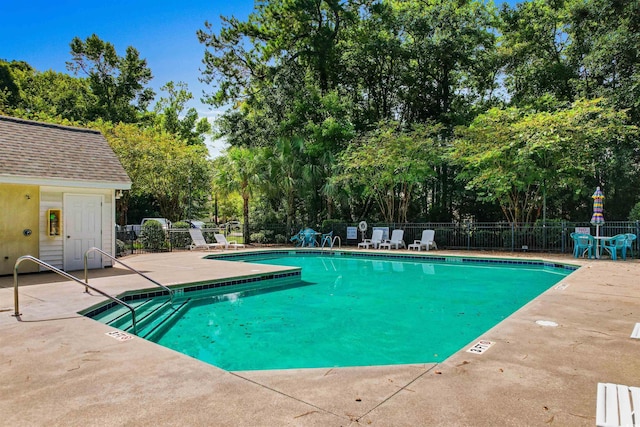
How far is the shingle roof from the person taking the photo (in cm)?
902

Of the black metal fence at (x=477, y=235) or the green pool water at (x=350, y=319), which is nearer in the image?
the green pool water at (x=350, y=319)

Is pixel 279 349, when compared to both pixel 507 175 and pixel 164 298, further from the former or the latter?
pixel 507 175

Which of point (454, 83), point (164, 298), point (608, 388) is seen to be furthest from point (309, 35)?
point (608, 388)

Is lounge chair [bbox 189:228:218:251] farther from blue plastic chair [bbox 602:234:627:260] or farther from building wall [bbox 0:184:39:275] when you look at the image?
blue plastic chair [bbox 602:234:627:260]

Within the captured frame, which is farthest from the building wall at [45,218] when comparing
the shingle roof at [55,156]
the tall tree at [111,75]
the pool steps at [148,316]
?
the tall tree at [111,75]

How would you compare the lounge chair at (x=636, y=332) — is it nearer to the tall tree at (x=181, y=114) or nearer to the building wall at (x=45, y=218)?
the building wall at (x=45, y=218)

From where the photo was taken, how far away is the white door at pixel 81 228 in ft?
31.6

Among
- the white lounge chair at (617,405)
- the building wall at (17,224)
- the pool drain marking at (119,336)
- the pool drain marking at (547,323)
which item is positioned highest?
the building wall at (17,224)

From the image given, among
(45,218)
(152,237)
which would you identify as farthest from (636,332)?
(152,237)

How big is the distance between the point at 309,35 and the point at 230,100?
20.1 feet

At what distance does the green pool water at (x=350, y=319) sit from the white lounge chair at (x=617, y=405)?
2.07 m

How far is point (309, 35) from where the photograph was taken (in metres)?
21.9

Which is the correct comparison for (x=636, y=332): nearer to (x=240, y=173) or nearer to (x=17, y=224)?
(x=17, y=224)

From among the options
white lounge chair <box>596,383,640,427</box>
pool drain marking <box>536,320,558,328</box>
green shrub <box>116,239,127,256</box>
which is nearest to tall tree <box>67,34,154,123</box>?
green shrub <box>116,239,127,256</box>
